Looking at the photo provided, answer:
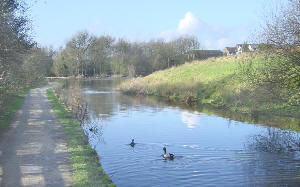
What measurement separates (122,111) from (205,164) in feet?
53.8

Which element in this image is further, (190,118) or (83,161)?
(190,118)

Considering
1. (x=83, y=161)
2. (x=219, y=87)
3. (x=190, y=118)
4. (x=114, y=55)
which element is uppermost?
(x=114, y=55)

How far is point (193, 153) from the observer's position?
1463cm

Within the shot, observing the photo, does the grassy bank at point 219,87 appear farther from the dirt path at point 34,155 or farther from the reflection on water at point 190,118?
the dirt path at point 34,155

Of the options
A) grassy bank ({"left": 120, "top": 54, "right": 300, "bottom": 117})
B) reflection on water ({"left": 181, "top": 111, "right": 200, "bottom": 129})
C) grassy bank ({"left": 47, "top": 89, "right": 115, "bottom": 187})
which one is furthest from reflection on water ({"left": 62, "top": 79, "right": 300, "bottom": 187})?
grassy bank ({"left": 120, "top": 54, "right": 300, "bottom": 117})

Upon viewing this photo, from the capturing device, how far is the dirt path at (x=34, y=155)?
9.58 metres

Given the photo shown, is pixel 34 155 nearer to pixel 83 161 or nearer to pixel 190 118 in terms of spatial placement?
pixel 83 161

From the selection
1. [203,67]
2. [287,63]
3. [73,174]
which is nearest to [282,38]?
[287,63]

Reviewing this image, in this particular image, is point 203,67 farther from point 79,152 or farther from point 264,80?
point 79,152

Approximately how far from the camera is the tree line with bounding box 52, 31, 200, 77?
88.6m

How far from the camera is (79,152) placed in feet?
41.5

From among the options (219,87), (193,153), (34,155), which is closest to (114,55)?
(219,87)

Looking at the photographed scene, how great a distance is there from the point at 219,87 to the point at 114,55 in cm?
6831

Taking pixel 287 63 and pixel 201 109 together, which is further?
pixel 201 109
